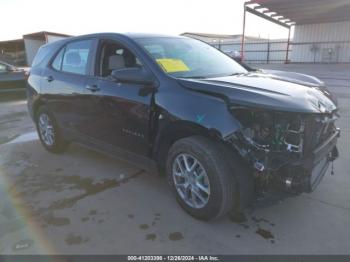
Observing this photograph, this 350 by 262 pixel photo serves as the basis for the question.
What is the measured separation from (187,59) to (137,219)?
1772 millimetres

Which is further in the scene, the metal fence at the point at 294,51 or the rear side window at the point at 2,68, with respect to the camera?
the metal fence at the point at 294,51

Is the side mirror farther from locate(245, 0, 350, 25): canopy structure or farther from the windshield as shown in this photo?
locate(245, 0, 350, 25): canopy structure

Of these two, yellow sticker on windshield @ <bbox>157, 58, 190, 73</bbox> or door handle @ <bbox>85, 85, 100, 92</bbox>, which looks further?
door handle @ <bbox>85, 85, 100, 92</bbox>

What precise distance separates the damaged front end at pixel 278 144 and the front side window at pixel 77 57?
7.08 ft

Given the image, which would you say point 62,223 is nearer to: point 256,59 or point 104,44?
point 104,44

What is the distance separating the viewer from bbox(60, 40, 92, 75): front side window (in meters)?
3.74

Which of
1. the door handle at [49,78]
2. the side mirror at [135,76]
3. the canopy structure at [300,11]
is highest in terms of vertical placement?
the canopy structure at [300,11]

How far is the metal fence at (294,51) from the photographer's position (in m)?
23.2

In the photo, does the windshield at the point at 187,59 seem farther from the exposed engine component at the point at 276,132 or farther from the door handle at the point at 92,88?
the exposed engine component at the point at 276,132

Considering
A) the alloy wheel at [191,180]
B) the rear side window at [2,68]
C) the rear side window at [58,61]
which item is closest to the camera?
the alloy wheel at [191,180]

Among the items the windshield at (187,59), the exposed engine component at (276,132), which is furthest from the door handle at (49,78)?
the exposed engine component at (276,132)

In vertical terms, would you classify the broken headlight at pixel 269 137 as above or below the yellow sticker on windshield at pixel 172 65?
below

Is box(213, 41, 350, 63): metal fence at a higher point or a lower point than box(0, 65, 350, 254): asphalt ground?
higher

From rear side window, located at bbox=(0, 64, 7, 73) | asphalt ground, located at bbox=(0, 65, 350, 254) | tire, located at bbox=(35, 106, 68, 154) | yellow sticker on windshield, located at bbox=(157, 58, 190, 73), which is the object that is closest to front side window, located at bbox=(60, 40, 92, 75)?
tire, located at bbox=(35, 106, 68, 154)
